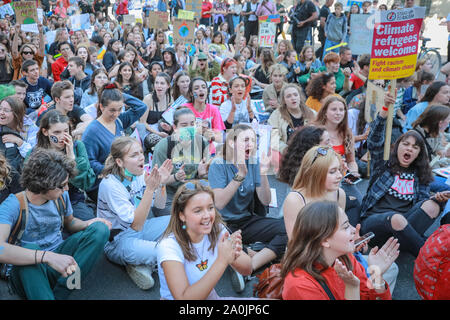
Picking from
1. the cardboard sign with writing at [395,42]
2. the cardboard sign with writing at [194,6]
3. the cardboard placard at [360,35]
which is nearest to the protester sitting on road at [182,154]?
the cardboard sign with writing at [395,42]

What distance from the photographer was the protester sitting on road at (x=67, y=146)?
3736 millimetres

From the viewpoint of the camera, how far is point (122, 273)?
11.4 feet

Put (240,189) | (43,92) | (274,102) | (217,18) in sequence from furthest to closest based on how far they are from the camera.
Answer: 1. (217,18)
2. (274,102)
3. (43,92)
4. (240,189)

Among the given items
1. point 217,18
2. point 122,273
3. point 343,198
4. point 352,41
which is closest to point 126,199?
point 122,273

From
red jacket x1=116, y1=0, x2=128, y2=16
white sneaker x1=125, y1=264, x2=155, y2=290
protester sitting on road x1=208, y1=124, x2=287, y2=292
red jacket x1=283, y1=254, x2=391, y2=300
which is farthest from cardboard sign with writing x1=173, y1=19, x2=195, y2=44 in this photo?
red jacket x1=116, y1=0, x2=128, y2=16

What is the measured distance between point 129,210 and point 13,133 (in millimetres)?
1725

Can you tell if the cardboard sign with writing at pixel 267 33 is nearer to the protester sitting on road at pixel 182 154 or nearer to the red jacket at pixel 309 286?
the protester sitting on road at pixel 182 154

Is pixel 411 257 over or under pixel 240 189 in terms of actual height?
under

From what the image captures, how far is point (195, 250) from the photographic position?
2496mm

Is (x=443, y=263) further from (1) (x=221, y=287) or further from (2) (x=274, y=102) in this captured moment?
(2) (x=274, y=102)

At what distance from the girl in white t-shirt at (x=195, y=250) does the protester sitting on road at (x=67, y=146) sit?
1543 mm

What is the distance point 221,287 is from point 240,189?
824mm

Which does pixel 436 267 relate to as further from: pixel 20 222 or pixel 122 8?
pixel 122 8

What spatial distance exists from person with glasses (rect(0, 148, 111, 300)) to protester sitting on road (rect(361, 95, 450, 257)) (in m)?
2.33
